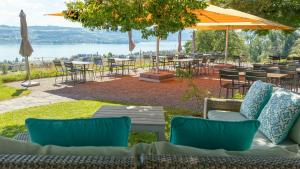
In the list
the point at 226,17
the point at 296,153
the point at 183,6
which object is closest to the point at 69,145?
the point at 296,153

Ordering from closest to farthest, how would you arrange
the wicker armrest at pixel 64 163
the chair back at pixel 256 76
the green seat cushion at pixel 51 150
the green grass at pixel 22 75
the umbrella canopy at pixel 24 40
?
the wicker armrest at pixel 64 163, the green seat cushion at pixel 51 150, the chair back at pixel 256 76, the umbrella canopy at pixel 24 40, the green grass at pixel 22 75

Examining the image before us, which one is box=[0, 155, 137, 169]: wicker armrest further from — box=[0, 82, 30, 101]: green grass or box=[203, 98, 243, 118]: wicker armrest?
box=[0, 82, 30, 101]: green grass

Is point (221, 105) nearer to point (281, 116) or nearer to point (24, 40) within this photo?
point (281, 116)

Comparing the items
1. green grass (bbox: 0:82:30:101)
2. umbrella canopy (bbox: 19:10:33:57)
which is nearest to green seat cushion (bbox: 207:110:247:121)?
green grass (bbox: 0:82:30:101)

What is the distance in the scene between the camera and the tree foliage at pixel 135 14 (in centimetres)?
610

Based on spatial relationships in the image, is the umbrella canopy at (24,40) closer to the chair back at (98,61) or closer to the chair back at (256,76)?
the chair back at (98,61)

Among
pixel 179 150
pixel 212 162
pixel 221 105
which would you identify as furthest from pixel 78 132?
pixel 221 105

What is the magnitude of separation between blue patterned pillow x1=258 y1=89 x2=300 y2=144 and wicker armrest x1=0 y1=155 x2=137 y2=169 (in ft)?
6.78

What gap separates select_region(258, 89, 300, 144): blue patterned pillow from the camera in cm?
298

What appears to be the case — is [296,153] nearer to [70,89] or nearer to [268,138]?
[268,138]

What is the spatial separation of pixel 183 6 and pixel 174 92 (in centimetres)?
328

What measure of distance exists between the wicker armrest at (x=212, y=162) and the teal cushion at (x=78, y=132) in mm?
463

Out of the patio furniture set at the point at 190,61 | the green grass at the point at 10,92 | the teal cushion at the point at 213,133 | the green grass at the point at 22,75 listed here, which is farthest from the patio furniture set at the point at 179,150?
the green grass at the point at 22,75

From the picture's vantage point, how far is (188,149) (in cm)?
169
